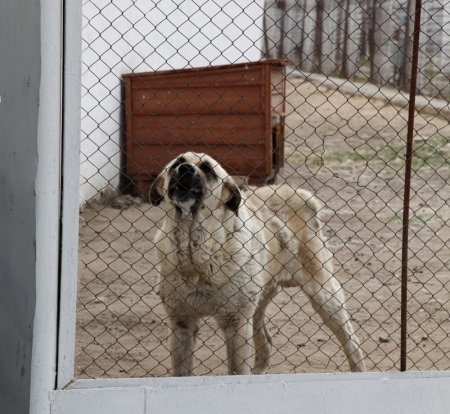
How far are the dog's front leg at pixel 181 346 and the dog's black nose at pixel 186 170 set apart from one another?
2.49 ft

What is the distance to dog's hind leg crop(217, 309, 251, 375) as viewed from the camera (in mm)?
5098

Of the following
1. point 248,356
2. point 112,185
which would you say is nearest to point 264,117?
point 112,185

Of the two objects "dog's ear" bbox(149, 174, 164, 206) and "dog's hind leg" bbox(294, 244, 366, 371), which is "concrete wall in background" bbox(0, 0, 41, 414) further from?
"dog's hind leg" bbox(294, 244, 366, 371)

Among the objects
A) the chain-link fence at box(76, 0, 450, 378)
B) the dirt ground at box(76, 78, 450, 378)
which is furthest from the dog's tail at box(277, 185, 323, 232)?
the dirt ground at box(76, 78, 450, 378)

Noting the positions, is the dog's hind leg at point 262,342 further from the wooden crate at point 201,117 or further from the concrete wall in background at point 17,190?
the wooden crate at point 201,117

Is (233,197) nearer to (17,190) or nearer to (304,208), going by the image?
(304,208)

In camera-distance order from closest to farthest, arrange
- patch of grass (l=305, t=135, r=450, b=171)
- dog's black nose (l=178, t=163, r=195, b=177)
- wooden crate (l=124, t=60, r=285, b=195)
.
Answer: dog's black nose (l=178, t=163, r=195, b=177) < wooden crate (l=124, t=60, r=285, b=195) < patch of grass (l=305, t=135, r=450, b=171)

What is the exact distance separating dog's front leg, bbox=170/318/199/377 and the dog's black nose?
757 mm

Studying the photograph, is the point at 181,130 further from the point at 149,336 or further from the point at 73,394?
the point at 73,394

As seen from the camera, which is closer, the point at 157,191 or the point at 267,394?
the point at 267,394

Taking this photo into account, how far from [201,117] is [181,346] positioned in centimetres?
545

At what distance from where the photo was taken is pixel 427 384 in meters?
3.82

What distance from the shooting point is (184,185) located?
5.08 m

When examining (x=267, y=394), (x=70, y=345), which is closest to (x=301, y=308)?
(x=267, y=394)
